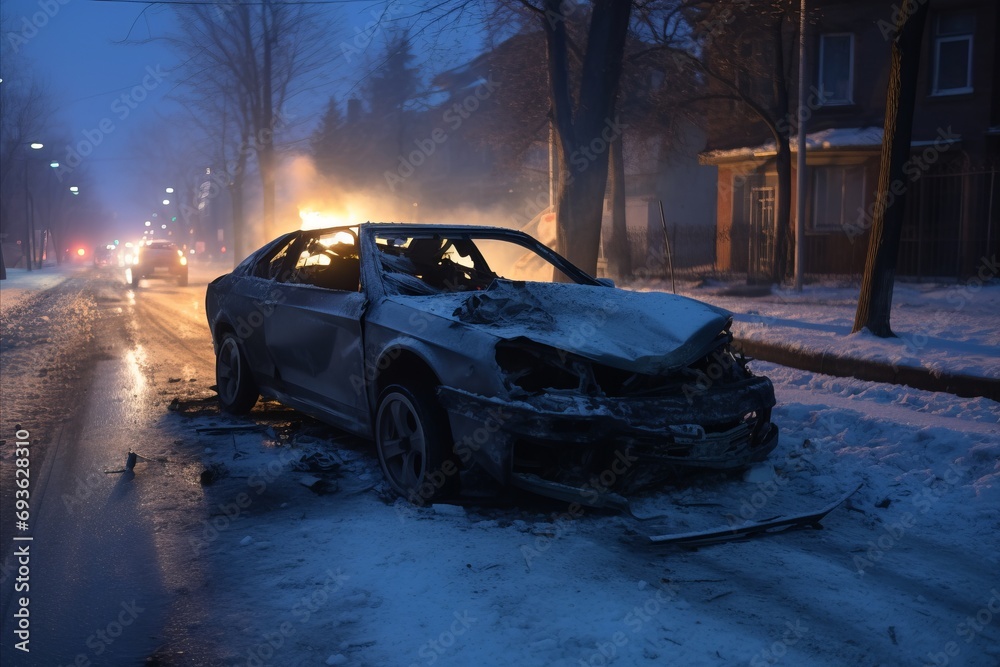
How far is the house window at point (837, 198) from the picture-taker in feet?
74.4

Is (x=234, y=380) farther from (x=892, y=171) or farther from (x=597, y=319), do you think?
(x=892, y=171)

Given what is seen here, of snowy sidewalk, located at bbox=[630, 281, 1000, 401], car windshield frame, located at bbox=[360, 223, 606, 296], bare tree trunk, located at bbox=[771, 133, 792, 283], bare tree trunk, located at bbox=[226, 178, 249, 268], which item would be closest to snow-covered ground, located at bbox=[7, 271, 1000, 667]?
car windshield frame, located at bbox=[360, 223, 606, 296]

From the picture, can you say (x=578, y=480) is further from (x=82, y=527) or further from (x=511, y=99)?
(x=511, y=99)

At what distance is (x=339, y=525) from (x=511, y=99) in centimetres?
2223

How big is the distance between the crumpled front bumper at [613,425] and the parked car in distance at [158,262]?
92.3 feet

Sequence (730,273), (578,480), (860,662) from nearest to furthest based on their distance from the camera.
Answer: (860,662), (578,480), (730,273)

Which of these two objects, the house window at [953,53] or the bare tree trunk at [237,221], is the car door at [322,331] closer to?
the house window at [953,53]

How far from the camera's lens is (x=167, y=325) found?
1545 centimetres

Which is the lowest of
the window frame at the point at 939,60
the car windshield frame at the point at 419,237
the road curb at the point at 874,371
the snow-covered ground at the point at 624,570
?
the snow-covered ground at the point at 624,570

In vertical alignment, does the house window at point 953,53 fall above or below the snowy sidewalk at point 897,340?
above

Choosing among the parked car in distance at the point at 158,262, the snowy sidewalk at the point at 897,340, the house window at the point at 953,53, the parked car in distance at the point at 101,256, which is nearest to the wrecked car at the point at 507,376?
the snowy sidewalk at the point at 897,340

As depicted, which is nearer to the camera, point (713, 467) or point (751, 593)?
point (751, 593)

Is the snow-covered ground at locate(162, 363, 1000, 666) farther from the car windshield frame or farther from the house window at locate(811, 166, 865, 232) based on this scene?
the house window at locate(811, 166, 865, 232)

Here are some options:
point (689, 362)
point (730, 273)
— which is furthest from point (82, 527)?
point (730, 273)
